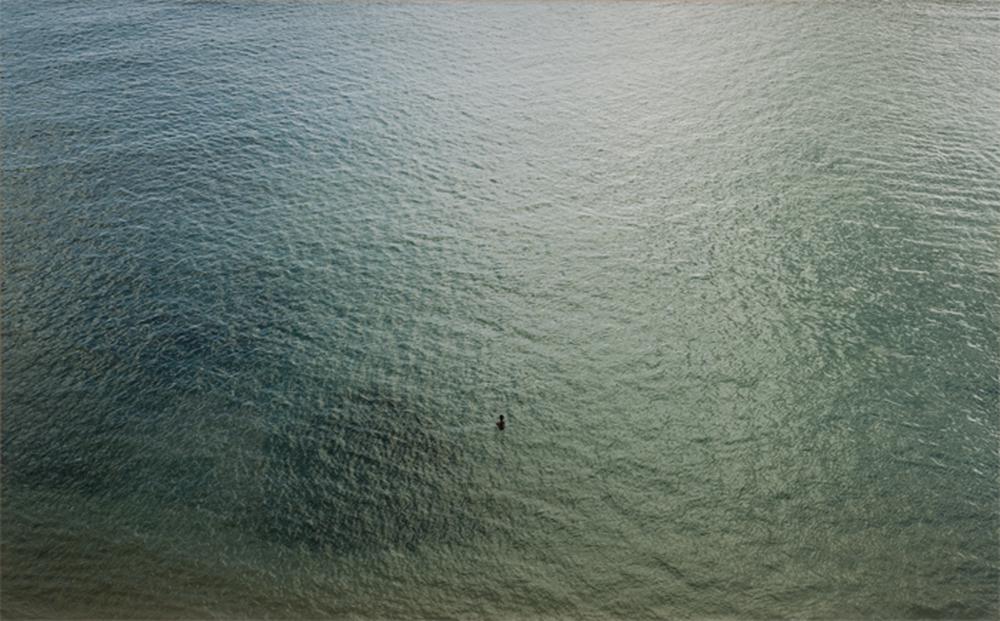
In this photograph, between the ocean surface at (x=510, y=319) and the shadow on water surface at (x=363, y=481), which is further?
the shadow on water surface at (x=363, y=481)

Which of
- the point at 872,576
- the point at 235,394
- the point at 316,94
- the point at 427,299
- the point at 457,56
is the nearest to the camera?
the point at 872,576

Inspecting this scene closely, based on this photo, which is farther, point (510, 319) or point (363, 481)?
point (510, 319)

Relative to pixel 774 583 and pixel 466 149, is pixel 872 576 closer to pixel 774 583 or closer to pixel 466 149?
pixel 774 583

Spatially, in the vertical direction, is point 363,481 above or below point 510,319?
below

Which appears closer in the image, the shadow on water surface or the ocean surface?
the ocean surface

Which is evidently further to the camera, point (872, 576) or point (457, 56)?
point (457, 56)

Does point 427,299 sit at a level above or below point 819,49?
below

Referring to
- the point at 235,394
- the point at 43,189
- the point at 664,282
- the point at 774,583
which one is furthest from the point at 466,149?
the point at 774,583

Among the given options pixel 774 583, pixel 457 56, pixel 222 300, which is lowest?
pixel 774 583
